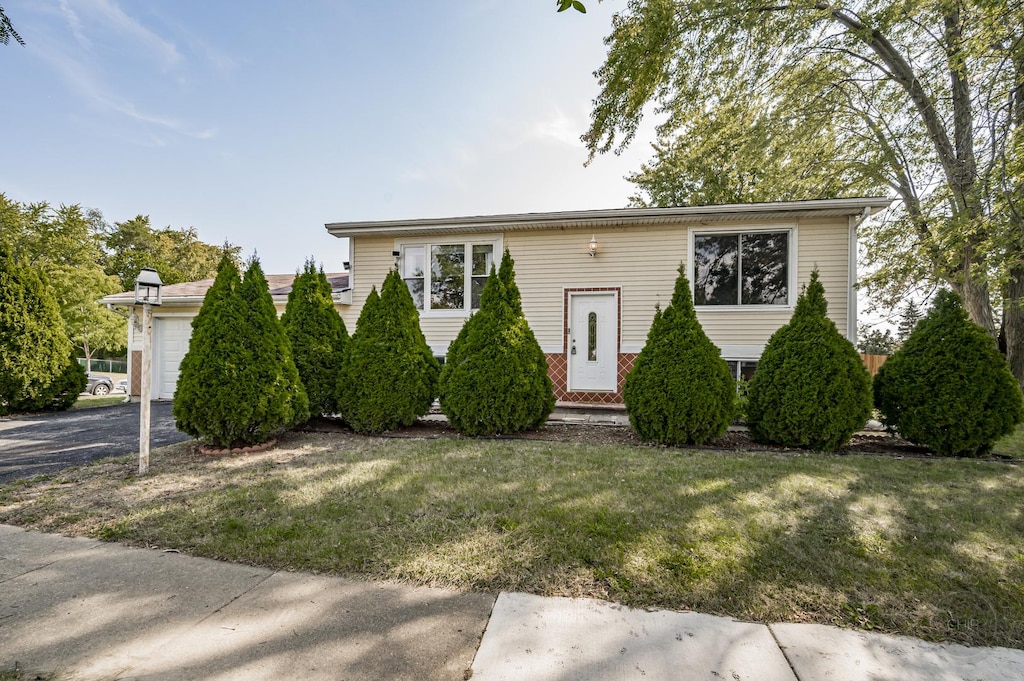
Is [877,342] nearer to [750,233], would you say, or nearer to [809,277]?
[809,277]

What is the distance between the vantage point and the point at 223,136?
9.79 m

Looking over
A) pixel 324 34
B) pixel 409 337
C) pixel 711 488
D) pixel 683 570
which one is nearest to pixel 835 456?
pixel 711 488

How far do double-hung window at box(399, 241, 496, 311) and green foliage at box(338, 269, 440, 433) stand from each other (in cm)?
302

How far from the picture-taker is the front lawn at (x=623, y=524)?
207 cm

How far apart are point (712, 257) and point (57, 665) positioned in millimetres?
8831

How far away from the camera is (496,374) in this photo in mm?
5430

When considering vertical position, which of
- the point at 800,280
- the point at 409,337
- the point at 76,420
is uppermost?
the point at 800,280

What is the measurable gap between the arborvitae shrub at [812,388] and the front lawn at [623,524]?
51 centimetres

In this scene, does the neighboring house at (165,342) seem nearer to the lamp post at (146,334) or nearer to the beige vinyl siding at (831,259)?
the lamp post at (146,334)

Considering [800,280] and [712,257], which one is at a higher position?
[712,257]

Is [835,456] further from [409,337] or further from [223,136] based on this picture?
[223,136]

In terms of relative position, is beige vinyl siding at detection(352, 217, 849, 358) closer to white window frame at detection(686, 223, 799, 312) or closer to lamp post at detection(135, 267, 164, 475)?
white window frame at detection(686, 223, 799, 312)

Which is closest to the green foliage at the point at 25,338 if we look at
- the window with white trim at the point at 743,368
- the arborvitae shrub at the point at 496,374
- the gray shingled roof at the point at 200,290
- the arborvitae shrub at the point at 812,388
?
Answer: the gray shingled roof at the point at 200,290

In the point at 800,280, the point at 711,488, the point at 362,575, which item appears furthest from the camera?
the point at 800,280
